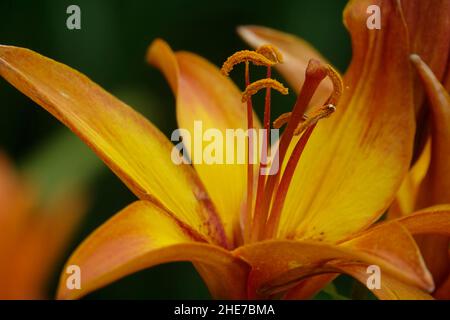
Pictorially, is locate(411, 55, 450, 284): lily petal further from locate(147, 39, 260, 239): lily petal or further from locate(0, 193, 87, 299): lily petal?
locate(0, 193, 87, 299): lily petal

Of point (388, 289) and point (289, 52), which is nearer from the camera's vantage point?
point (388, 289)

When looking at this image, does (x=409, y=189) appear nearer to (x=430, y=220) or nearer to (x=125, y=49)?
(x=430, y=220)

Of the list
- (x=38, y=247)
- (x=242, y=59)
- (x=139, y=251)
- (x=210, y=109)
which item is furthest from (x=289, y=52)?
(x=139, y=251)

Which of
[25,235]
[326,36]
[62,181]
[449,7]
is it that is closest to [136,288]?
[62,181]
